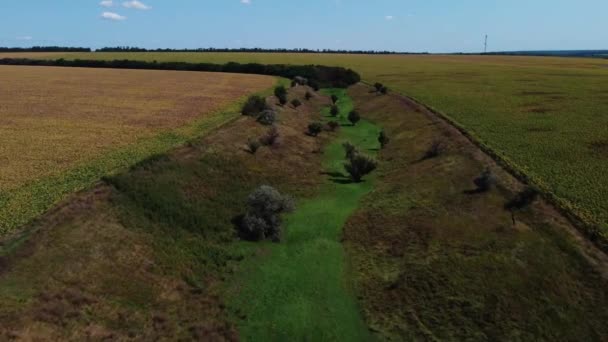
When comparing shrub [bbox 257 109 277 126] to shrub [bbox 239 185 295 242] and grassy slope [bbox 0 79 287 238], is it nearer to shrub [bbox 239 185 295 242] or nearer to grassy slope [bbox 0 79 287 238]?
grassy slope [bbox 0 79 287 238]

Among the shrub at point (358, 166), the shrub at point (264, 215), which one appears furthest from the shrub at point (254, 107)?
the shrub at point (264, 215)

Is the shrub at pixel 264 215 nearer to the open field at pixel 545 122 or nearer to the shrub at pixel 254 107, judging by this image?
the open field at pixel 545 122

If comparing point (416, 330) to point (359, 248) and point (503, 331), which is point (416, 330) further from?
point (359, 248)

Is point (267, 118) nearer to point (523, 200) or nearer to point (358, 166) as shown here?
point (358, 166)

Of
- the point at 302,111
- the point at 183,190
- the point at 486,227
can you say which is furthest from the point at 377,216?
the point at 302,111

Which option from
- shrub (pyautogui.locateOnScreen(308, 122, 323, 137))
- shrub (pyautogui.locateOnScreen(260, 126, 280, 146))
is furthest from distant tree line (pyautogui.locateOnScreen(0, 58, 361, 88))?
shrub (pyautogui.locateOnScreen(260, 126, 280, 146))

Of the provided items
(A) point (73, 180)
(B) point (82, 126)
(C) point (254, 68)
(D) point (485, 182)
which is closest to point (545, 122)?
(D) point (485, 182)
